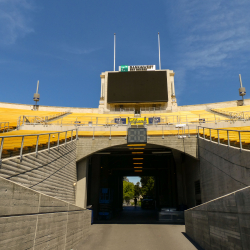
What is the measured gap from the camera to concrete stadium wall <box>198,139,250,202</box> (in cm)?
1016

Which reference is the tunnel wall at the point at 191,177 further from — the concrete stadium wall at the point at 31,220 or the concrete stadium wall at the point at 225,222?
the concrete stadium wall at the point at 31,220

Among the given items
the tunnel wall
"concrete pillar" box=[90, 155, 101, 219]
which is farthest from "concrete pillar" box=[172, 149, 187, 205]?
"concrete pillar" box=[90, 155, 101, 219]

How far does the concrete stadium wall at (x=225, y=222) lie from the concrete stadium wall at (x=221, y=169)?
2.58 meters

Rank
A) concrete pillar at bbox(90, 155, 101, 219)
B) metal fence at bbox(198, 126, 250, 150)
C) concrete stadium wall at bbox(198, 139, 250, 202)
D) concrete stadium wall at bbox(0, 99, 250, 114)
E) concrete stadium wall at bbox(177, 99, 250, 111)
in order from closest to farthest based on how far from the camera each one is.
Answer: concrete stadium wall at bbox(198, 139, 250, 202), metal fence at bbox(198, 126, 250, 150), concrete pillar at bbox(90, 155, 101, 219), concrete stadium wall at bbox(177, 99, 250, 111), concrete stadium wall at bbox(0, 99, 250, 114)

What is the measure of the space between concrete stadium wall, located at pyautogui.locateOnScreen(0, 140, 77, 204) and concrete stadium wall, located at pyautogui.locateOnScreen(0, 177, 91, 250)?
1828 millimetres

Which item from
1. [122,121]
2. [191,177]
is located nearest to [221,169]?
[191,177]

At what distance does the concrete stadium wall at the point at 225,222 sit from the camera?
5511 mm

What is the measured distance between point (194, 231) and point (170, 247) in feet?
4.92

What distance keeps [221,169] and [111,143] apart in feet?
26.8

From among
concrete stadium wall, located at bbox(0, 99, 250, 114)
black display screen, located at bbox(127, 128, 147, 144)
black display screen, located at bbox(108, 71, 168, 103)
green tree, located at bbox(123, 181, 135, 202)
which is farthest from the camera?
green tree, located at bbox(123, 181, 135, 202)

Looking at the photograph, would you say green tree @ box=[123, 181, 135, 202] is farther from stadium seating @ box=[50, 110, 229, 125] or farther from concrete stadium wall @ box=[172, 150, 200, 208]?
concrete stadium wall @ box=[172, 150, 200, 208]

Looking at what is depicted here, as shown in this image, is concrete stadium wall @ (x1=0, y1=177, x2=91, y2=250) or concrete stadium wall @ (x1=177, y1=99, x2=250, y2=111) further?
concrete stadium wall @ (x1=177, y1=99, x2=250, y2=111)

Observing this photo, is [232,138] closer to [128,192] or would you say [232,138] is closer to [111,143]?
[111,143]

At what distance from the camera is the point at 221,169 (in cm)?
1250
